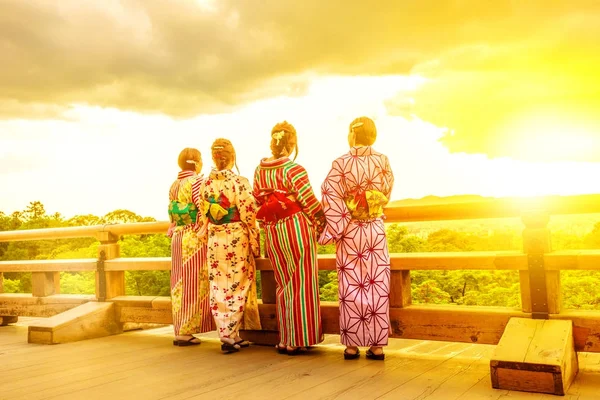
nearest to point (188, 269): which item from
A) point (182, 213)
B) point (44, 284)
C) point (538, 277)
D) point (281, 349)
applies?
point (182, 213)

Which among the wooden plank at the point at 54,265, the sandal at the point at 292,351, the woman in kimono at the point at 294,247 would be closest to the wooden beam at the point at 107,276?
the wooden plank at the point at 54,265

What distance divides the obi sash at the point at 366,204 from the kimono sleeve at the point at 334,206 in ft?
0.18

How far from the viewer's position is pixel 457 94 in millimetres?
8305

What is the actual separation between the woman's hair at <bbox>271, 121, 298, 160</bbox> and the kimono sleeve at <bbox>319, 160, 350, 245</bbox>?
392 millimetres

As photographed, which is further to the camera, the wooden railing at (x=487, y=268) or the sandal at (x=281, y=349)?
the sandal at (x=281, y=349)

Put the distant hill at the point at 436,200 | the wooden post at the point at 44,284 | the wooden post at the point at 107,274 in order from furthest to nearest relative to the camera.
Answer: the wooden post at the point at 44,284 < the wooden post at the point at 107,274 < the distant hill at the point at 436,200

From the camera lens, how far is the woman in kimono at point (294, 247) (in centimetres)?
369

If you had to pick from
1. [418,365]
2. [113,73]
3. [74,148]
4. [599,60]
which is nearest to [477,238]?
[418,365]

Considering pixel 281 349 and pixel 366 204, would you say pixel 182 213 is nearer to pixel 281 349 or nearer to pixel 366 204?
pixel 281 349

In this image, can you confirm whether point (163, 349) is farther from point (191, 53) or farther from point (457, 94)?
point (457, 94)

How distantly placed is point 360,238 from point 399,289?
466 mm

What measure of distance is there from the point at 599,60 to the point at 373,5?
9.77 feet

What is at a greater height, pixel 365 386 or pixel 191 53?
pixel 191 53

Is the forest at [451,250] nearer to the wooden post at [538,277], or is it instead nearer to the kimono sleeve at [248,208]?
the wooden post at [538,277]
